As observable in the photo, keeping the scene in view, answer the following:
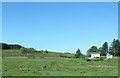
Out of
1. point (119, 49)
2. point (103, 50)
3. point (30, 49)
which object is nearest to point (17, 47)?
point (30, 49)

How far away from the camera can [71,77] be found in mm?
26219

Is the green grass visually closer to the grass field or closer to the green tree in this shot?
the grass field

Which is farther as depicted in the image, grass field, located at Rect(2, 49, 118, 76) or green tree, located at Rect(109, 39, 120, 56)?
green tree, located at Rect(109, 39, 120, 56)

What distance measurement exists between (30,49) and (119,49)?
101 feet

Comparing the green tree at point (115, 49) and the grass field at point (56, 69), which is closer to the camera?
the grass field at point (56, 69)

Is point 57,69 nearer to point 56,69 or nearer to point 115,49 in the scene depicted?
point 56,69

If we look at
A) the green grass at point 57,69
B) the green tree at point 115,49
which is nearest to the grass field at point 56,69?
the green grass at point 57,69

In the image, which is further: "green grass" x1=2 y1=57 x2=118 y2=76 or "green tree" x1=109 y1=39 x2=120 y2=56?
"green tree" x1=109 y1=39 x2=120 y2=56

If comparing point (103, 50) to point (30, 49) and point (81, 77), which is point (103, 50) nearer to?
point (30, 49)

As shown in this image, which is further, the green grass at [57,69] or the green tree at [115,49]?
the green tree at [115,49]

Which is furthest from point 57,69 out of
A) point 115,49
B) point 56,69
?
point 115,49

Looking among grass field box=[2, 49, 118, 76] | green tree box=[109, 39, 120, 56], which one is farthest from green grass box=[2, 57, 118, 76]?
green tree box=[109, 39, 120, 56]

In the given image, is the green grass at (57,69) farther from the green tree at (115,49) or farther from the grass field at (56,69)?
the green tree at (115,49)

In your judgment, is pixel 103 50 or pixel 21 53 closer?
pixel 21 53
